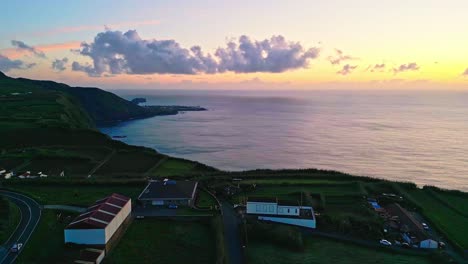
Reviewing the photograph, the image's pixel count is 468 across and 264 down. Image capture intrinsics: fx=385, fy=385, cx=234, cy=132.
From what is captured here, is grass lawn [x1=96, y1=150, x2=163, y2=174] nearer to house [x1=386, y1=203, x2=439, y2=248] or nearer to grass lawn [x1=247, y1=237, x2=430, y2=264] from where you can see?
grass lawn [x1=247, y1=237, x2=430, y2=264]

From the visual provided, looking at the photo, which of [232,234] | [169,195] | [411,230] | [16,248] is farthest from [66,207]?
[411,230]

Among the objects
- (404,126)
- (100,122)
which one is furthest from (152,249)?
(100,122)

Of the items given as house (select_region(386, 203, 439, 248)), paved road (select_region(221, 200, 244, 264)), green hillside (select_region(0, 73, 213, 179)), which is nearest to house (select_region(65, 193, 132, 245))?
paved road (select_region(221, 200, 244, 264))

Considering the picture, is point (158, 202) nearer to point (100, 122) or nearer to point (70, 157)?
point (70, 157)

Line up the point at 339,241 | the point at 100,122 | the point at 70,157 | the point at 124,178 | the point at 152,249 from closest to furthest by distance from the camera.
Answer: the point at 152,249 → the point at 339,241 → the point at 124,178 → the point at 70,157 → the point at 100,122

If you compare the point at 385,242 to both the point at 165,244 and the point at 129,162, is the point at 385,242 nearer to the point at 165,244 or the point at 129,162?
the point at 165,244

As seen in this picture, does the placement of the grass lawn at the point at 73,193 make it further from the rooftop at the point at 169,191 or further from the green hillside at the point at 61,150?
the green hillside at the point at 61,150
